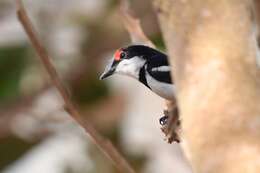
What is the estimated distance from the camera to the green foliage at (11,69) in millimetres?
1915

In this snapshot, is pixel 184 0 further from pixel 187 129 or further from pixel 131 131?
pixel 131 131

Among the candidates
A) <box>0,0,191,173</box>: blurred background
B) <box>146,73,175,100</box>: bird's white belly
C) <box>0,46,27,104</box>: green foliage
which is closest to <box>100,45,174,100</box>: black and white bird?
<box>146,73,175,100</box>: bird's white belly

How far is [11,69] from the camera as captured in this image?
1959 millimetres

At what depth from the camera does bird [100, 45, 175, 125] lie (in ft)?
2.93

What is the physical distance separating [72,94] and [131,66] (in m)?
0.99

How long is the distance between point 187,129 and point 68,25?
169cm

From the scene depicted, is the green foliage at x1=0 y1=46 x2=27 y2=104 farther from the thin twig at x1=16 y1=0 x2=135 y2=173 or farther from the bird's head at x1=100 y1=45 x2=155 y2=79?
the thin twig at x1=16 y1=0 x2=135 y2=173

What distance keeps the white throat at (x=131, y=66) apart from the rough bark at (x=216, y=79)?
458 mm

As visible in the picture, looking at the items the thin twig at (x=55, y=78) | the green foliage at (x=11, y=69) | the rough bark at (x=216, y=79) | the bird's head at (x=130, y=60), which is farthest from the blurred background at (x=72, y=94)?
the rough bark at (x=216, y=79)

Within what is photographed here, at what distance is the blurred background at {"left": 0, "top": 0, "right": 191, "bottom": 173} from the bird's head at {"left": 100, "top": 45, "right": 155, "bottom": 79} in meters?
0.85

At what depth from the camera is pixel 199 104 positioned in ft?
1.47

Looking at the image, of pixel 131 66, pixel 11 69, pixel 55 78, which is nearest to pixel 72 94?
pixel 11 69

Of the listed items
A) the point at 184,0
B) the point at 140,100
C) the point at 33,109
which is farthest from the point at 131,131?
the point at 184,0

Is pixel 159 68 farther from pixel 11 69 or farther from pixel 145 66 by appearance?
pixel 11 69
